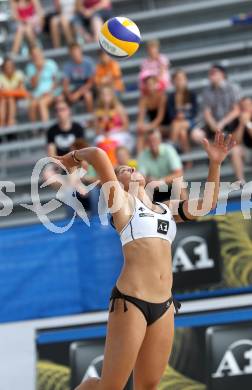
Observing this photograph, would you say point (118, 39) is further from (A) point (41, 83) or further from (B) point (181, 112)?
(A) point (41, 83)

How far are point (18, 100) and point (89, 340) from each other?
5.96 m

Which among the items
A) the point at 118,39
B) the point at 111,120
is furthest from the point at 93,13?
the point at 118,39

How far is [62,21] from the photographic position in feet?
46.4

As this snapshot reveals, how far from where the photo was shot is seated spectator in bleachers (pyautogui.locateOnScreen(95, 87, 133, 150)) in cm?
1180

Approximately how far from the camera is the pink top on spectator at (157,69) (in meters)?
12.6

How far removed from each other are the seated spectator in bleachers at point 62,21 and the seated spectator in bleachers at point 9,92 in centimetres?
124

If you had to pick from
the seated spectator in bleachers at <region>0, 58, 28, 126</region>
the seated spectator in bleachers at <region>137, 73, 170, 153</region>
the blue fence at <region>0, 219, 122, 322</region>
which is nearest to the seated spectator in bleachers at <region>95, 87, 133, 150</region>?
the seated spectator in bleachers at <region>137, 73, 170, 153</region>

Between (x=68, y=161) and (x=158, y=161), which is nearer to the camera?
(x=68, y=161)

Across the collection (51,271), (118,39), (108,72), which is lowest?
(51,271)

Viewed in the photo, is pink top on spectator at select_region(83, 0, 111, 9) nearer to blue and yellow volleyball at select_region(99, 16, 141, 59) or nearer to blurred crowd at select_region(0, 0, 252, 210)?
blurred crowd at select_region(0, 0, 252, 210)

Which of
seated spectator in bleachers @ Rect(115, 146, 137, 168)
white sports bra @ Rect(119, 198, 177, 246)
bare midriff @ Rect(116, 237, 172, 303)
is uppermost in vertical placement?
white sports bra @ Rect(119, 198, 177, 246)

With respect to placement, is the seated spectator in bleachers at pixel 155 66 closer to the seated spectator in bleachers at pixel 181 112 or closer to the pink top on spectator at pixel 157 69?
the pink top on spectator at pixel 157 69

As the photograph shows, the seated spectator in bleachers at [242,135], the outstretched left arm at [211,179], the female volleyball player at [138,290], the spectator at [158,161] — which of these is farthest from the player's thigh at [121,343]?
the seated spectator in bleachers at [242,135]

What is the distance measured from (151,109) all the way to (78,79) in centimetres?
143
